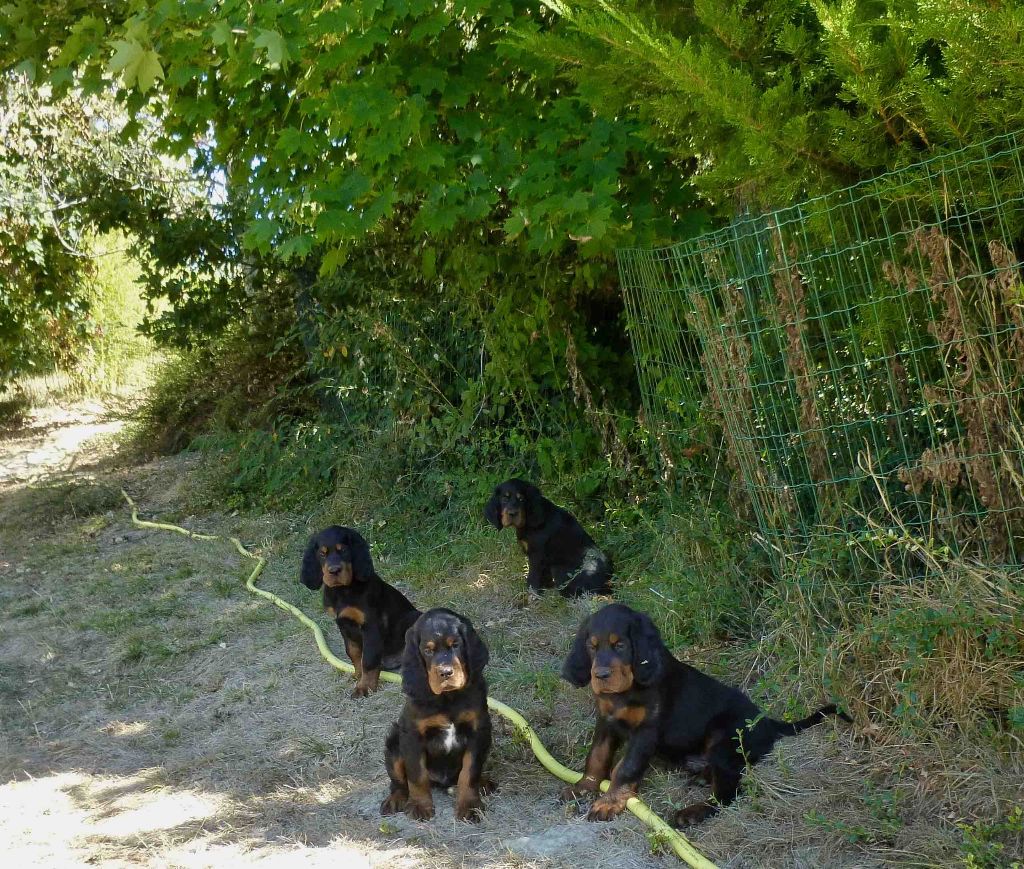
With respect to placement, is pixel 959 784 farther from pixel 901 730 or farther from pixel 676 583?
pixel 676 583

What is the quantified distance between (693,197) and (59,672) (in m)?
5.52

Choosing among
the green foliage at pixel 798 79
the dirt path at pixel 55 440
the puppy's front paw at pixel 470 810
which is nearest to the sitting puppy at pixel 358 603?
the puppy's front paw at pixel 470 810

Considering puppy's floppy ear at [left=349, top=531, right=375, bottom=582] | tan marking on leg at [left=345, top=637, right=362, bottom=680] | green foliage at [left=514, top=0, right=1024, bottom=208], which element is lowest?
tan marking on leg at [left=345, top=637, right=362, bottom=680]

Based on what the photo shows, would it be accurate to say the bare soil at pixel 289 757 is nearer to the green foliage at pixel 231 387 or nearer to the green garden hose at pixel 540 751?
the green garden hose at pixel 540 751

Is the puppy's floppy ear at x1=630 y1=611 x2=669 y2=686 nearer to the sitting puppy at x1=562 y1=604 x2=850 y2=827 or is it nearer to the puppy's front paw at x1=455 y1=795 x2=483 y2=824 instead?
the sitting puppy at x1=562 y1=604 x2=850 y2=827

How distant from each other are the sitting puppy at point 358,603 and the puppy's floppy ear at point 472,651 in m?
1.69

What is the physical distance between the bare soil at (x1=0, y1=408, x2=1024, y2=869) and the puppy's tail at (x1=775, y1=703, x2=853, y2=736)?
4cm

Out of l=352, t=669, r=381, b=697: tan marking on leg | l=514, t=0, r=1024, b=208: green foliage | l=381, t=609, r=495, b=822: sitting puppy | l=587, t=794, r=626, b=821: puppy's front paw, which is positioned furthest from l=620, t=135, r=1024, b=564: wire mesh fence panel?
l=352, t=669, r=381, b=697: tan marking on leg

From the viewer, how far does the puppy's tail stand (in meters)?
4.76

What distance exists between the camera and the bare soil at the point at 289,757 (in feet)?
13.8

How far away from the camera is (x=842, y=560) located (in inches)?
211

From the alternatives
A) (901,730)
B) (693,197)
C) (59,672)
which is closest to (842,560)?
(901,730)

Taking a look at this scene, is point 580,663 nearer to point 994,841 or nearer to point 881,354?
point 994,841

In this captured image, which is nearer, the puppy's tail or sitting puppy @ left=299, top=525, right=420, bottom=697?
the puppy's tail
